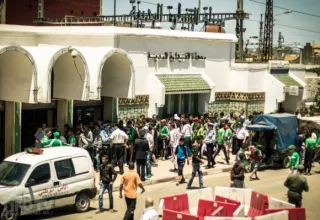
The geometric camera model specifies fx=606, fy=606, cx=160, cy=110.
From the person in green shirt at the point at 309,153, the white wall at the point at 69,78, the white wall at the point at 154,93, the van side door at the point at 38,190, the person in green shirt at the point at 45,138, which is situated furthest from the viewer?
the white wall at the point at 154,93

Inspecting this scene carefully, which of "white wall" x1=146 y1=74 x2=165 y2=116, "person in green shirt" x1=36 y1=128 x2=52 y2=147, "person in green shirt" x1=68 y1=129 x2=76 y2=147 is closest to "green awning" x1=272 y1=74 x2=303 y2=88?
"white wall" x1=146 y1=74 x2=165 y2=116

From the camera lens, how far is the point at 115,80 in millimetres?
23422

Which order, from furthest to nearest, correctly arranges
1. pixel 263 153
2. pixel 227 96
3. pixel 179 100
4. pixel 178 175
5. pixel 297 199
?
pixel 227 96
pixel 179 100
pixel 263 153
pixel 178 175
pixel 297 199

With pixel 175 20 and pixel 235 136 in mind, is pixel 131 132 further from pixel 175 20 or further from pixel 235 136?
pixel 175 20

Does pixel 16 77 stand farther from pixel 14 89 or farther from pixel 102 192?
pixel 102 192

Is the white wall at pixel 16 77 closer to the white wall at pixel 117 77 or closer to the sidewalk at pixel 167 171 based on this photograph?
the sidewalk at pixel 167 171

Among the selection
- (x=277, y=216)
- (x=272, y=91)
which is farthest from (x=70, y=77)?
(x=272, y=91)

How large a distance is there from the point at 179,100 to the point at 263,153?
19.9 ft

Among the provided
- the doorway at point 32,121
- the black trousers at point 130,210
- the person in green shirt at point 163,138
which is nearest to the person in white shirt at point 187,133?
the person in green shirt at point 163,138

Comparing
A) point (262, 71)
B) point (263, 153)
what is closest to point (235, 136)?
point (263, 153)

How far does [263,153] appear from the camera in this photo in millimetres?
22797

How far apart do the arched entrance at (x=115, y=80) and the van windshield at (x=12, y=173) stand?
862 centimetres

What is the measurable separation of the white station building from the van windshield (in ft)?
17.3

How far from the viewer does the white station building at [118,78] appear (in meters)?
20.0
